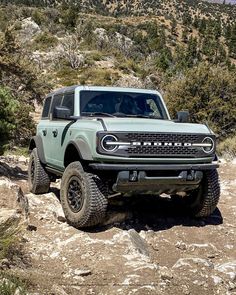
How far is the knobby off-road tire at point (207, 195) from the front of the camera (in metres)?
6.06

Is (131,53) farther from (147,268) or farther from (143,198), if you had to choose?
(147,268)

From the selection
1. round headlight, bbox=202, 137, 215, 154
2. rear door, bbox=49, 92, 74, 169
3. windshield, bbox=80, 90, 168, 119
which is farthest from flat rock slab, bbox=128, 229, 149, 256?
windshield, bbox=80, 90, 168, 119

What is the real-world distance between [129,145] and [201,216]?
1823 mm

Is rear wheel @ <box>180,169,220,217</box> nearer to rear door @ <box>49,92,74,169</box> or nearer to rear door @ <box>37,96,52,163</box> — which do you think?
rear door @ <box>49,92,74,169</box>

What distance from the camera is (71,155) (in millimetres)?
6133

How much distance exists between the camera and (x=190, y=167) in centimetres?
550

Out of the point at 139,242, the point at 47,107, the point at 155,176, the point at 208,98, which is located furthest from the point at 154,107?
the point at 208,98

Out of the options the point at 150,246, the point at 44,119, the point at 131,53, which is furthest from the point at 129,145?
the point at 131,53

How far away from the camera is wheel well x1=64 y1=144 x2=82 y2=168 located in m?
5.94

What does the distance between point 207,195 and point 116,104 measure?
1769mm

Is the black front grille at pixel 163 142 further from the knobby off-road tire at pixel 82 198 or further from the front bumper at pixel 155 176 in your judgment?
the knobby off-road tire at pixel 82 198

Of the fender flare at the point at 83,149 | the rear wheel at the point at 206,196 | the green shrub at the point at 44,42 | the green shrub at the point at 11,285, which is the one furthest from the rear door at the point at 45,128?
the green shrub at the point at 44,42

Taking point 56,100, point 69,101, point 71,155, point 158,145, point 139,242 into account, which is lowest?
point 139,242

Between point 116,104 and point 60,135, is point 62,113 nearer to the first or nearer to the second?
point 60,135
